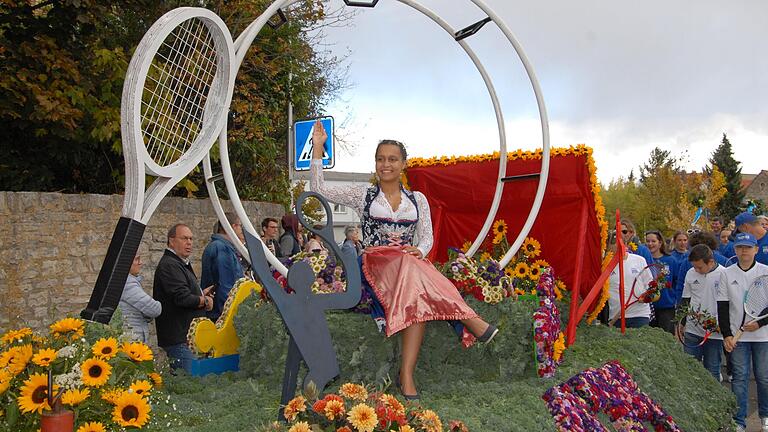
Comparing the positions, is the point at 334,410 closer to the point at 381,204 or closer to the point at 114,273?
the point at 114,273

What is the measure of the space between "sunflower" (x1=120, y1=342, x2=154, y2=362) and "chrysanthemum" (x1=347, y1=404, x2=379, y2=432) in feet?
4.01

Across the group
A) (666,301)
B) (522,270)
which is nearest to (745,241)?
(522,270)

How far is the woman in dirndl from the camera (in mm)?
4039

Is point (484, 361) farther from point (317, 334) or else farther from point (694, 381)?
point (694, 381)

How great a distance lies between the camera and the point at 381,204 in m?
4.62

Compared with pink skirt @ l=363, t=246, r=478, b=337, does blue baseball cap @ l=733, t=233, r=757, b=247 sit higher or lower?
higher

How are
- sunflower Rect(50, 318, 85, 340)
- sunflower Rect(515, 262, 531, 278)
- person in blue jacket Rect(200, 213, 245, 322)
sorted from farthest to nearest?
person in blue jacket Rect(200, 213, 245, 322)
sunflower Rect(515, 262, 531, 278)
sunflower Rect(50, 318, 85, 340)

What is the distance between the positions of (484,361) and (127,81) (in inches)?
106

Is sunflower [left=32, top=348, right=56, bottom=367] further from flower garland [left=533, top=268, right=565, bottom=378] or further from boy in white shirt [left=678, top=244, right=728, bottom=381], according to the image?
boy in white shirt [left=678, top=244, right=728, bottom=381]

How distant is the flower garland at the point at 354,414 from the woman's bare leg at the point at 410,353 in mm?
1240

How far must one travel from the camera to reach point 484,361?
177 inches

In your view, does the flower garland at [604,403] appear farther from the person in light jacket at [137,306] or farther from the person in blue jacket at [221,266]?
the person in blue jacket at [221,266]

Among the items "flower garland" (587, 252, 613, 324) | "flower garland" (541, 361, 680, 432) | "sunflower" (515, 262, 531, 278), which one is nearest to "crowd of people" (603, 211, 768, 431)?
"flower garland" (587, 252, 613, 324)

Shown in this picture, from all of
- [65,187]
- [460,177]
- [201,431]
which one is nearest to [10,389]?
[201,431]
